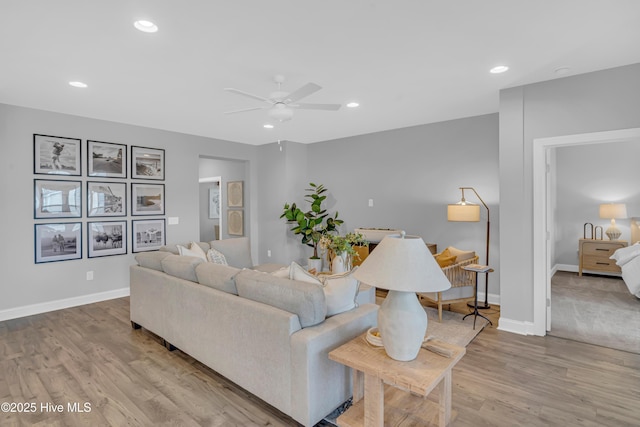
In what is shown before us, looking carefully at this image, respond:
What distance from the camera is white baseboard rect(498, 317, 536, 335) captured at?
135 inches

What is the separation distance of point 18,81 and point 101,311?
2.80 m

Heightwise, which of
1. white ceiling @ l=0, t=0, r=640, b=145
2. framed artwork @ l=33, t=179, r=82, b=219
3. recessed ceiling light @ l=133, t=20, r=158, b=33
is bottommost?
framed artwork @ l=33, t=179, r=82, b=219

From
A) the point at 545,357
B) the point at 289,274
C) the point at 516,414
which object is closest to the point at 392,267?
the point at 289,274

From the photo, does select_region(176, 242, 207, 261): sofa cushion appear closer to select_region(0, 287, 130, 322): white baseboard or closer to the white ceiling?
the white ceiling

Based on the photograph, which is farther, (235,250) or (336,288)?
(235,250)

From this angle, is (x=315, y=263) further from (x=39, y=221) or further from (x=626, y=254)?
(x=626, y=254)

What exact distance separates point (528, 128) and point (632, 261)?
290 centimetres

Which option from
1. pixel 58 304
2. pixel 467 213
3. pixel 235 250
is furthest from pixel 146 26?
pixel 58 304

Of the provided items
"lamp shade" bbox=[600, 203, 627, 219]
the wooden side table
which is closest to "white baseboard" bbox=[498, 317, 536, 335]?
the wooden side table

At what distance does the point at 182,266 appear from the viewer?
9.80 feet

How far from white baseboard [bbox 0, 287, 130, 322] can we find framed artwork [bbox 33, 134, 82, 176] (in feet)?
5.65

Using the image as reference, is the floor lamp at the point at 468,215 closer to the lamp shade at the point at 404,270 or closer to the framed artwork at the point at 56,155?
the lamp shade at the point at 404,270

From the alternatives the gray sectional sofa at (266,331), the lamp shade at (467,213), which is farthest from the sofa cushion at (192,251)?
the lamp shade at (467,213)

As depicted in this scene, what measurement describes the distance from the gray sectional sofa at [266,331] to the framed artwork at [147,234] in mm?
2552
